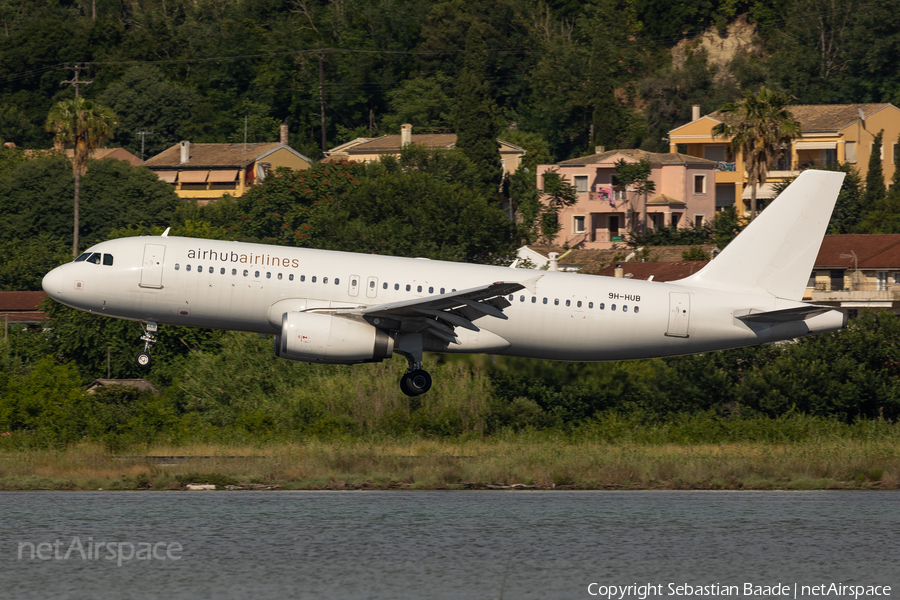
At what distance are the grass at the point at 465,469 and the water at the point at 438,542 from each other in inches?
21.1

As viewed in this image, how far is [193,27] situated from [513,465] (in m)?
150

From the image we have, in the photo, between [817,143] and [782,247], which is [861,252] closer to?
[817,143]

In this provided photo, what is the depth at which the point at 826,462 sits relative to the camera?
42500mm

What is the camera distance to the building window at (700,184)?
127m

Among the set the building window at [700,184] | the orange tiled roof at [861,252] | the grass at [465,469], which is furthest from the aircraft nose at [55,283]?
the building window at [700,184]

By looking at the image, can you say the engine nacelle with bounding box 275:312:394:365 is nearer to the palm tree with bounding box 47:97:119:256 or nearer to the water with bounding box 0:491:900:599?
the water with bounding box 0:491:900:599

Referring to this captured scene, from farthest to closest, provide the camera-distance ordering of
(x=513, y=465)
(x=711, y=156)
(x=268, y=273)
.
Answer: (x=711, y=156) < (x=513, y=465) < (x=268, y=273)

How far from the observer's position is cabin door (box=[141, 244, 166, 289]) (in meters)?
37.7

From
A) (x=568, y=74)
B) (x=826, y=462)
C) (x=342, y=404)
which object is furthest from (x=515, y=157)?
(x=826, y=462)

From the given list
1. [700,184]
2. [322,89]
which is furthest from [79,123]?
[322,89]

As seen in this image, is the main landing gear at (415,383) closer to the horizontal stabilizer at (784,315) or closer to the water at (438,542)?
the water at (438,542)

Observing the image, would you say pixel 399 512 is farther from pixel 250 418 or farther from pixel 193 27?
pixel 193 27

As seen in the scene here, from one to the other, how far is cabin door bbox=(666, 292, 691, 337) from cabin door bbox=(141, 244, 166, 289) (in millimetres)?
15507

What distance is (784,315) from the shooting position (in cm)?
4025
